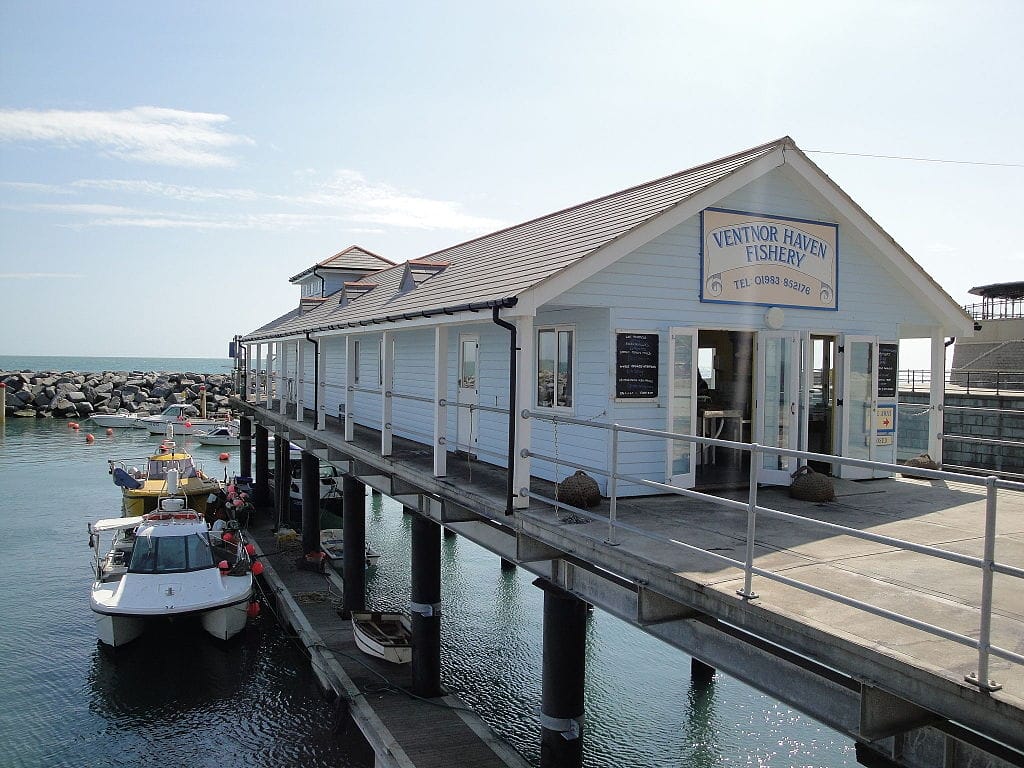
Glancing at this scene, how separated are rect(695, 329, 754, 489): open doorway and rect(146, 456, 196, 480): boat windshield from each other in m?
18.4

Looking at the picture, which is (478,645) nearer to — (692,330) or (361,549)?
(361,549)

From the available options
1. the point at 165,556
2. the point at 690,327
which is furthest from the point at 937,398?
the point at 165,556

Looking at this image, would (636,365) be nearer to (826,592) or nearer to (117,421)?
(826,592)

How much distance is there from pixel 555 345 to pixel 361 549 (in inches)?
315

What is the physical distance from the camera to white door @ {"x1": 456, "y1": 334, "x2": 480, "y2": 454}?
13.6m

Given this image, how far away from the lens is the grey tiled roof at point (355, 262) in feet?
95.3

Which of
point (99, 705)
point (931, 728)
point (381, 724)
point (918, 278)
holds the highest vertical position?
point (918, 278)

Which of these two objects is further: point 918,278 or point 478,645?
point 478,645

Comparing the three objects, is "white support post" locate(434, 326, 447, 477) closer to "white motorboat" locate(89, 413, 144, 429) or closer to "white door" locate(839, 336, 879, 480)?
"white door" locate(839, 336, 879, 480)

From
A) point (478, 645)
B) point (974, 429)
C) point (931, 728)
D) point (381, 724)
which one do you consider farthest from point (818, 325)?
point (974, 429)

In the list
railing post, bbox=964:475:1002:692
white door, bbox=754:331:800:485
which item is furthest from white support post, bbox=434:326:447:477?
railing post, bbox=964:475:1002:692

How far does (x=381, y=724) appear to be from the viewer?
11.9m

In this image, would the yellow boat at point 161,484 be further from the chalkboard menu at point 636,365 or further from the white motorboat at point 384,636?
the chalkboard menu at point 636,365

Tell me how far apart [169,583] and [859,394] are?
14.0 metres
